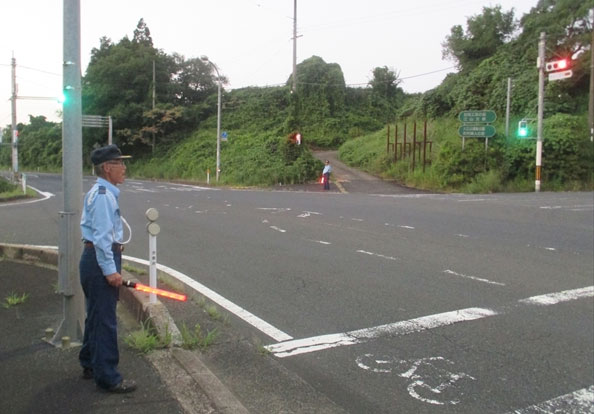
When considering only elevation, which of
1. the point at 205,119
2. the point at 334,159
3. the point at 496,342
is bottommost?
the point at 496,342

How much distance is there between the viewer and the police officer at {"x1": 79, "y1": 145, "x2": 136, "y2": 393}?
3623 mm

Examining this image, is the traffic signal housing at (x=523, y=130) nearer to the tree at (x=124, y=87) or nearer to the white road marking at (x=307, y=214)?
the white road marking at (x=307, y=214)

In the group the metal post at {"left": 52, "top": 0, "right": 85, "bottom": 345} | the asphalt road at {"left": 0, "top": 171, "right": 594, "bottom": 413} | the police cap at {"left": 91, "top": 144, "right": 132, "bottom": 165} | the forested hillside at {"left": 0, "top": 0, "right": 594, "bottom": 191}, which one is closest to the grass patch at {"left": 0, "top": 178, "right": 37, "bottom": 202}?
the asphalt road at {"left": 0, "top": 171, "right": 594, "bottom": 413}

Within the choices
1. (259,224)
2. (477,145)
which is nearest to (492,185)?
(477,145)

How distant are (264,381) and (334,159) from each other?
40.6 metres

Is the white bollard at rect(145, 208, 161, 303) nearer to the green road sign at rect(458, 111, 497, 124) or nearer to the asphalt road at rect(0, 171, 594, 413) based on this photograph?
the asphalt road at rect(0, 171, 594, 413)

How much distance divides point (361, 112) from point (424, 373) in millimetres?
54623

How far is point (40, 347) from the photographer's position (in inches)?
183

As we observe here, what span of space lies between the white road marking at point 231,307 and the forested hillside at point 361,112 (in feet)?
73.8

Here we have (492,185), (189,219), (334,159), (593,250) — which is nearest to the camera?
(593,250)

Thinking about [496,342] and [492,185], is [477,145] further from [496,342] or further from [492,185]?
[496,342]

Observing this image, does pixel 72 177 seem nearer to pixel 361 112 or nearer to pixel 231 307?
pixel 231 307

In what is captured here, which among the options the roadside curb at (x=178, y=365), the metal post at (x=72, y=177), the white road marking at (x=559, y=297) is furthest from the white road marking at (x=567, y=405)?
the metal post at (x=72, y=177)

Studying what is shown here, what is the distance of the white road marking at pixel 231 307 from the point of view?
540 centimetres
